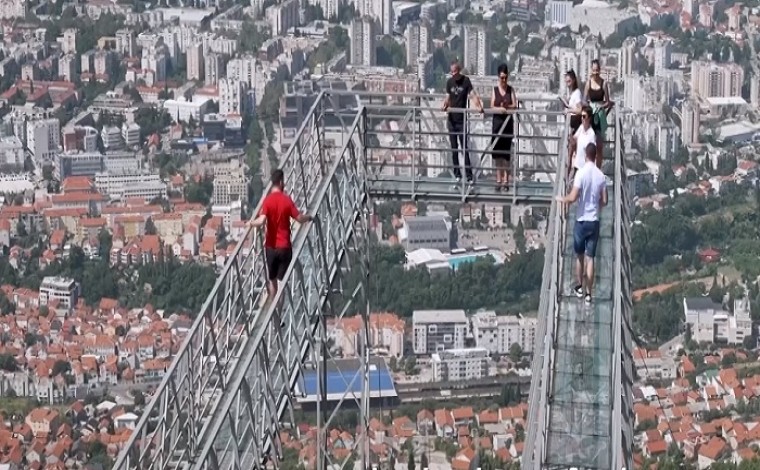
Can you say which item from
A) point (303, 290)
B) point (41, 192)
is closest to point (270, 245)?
point (303, 290)

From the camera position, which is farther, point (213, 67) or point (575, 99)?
point (213, 67)

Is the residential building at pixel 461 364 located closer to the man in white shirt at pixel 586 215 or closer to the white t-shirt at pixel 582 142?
the white t-shirt at pixel 582 142

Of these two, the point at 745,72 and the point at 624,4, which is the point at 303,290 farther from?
the point at 624,4

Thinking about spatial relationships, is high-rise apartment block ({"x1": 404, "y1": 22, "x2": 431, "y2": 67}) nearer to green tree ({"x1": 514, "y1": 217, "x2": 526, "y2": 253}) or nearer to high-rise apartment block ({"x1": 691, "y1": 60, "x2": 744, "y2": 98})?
high-rise apartment block ({"x1": 691, "y1": 60, "x2": 744, "y2": 98})

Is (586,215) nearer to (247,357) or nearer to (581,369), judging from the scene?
(581,369)

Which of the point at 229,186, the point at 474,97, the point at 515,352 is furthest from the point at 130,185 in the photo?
the point at 474,97

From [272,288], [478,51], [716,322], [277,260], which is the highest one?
[277,260]
